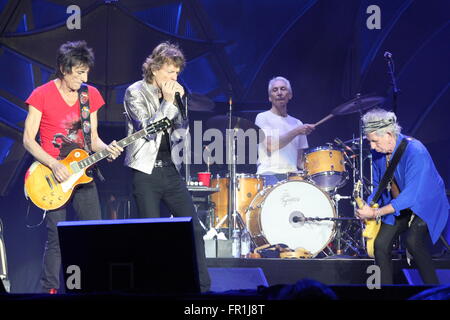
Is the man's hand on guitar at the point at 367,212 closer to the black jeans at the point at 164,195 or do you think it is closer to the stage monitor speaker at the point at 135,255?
the black jeans at the point at 164,195

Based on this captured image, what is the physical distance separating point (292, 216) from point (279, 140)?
1.13m

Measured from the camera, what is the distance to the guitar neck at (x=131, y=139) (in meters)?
4.34

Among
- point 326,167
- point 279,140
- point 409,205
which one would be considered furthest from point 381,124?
point 279,140

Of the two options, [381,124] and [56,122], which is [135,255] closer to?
[56,122]

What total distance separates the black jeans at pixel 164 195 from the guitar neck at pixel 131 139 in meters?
0.32

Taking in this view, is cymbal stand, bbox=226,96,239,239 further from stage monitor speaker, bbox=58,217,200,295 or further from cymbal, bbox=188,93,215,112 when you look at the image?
stage monitor speaker, bbox=58,217,200,295

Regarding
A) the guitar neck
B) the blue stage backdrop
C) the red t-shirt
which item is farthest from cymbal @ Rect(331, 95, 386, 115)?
the red t-shirt

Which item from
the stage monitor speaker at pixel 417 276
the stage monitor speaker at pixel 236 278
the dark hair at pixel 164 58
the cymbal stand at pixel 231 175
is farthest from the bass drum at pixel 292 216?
the dark hair at pixel 164 58

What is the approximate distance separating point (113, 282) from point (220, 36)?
19.2 ft

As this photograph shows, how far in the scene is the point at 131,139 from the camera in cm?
450

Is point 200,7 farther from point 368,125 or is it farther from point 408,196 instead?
point 408,196

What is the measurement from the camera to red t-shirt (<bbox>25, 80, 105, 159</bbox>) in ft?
15.7

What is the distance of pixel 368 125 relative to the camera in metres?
5.12
